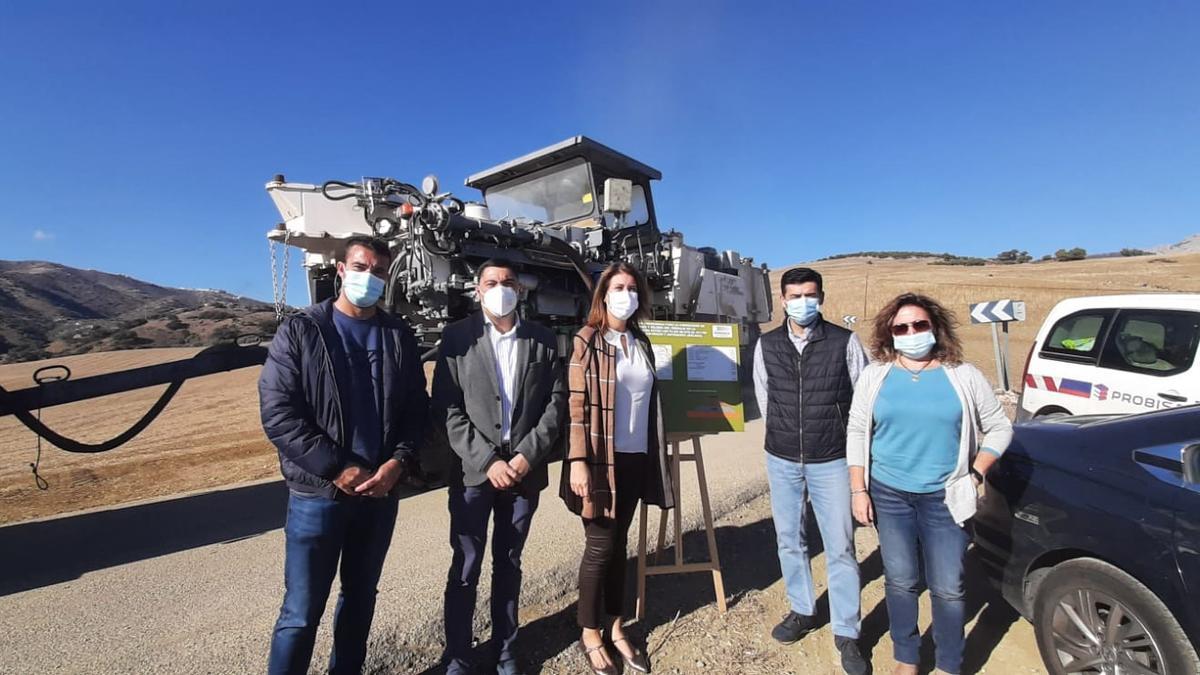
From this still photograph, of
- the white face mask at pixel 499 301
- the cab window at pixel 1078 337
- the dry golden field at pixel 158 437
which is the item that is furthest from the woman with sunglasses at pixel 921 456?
the dry golden field at pixel 158 437

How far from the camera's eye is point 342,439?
2354 mm

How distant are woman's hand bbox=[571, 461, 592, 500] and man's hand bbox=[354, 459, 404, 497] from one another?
0.76 metres

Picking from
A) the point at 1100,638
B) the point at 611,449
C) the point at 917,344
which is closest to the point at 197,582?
the point at 611,449

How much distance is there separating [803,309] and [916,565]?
1.30 meters

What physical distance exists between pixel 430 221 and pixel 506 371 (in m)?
3.67

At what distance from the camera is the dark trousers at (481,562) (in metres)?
2.68

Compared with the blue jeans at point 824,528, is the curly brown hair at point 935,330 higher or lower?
higher

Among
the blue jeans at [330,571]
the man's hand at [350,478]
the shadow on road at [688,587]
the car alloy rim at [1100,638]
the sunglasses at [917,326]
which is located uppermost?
the sunglasses at [917,326]

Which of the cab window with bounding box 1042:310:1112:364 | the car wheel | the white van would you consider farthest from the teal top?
the cab window with bounding box 1042:310:1112:364

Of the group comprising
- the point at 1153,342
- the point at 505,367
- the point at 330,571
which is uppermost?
the point at 505,367

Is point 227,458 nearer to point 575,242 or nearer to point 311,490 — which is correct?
point 575,242

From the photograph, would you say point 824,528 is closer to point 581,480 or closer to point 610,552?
point 610,552

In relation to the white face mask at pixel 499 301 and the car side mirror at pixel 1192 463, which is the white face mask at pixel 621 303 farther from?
the car side mirror at pixel 1192 463

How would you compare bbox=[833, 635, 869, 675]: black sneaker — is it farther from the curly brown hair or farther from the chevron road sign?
the chevron road sign
